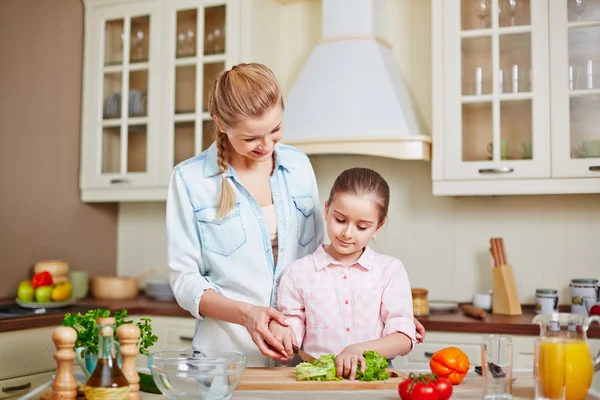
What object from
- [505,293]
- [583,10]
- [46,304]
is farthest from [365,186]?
[46,304]

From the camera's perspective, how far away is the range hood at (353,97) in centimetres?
322

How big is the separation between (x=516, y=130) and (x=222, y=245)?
67.9 inches

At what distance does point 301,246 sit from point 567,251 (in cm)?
178

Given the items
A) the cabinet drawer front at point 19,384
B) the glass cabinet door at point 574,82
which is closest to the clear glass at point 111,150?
the cabinet drawer front at point 19,384

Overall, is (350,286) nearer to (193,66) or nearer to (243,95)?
(243,95)

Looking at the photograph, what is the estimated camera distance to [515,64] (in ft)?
10.4

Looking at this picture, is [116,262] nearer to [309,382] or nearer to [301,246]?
[301,246]

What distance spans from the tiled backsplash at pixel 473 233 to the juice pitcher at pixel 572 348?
6.38ft

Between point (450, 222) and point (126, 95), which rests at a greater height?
point (126, 95)

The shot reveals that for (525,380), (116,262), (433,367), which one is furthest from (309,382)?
(116,262)

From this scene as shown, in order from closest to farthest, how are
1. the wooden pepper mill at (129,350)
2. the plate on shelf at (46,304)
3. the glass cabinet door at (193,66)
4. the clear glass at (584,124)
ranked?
the wooden pepper mill at (129,350) → the clear glass at (584,124) → the plate on shelf at (46,304) → the glass cabinet door at (193,66)

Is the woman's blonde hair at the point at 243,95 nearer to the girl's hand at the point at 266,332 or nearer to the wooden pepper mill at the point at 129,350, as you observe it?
the girl's hand at the point at 266,332

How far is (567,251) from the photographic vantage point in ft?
10.9

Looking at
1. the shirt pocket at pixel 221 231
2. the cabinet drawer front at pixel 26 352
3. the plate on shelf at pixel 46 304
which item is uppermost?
the shirt pocket at pixel 221 231
